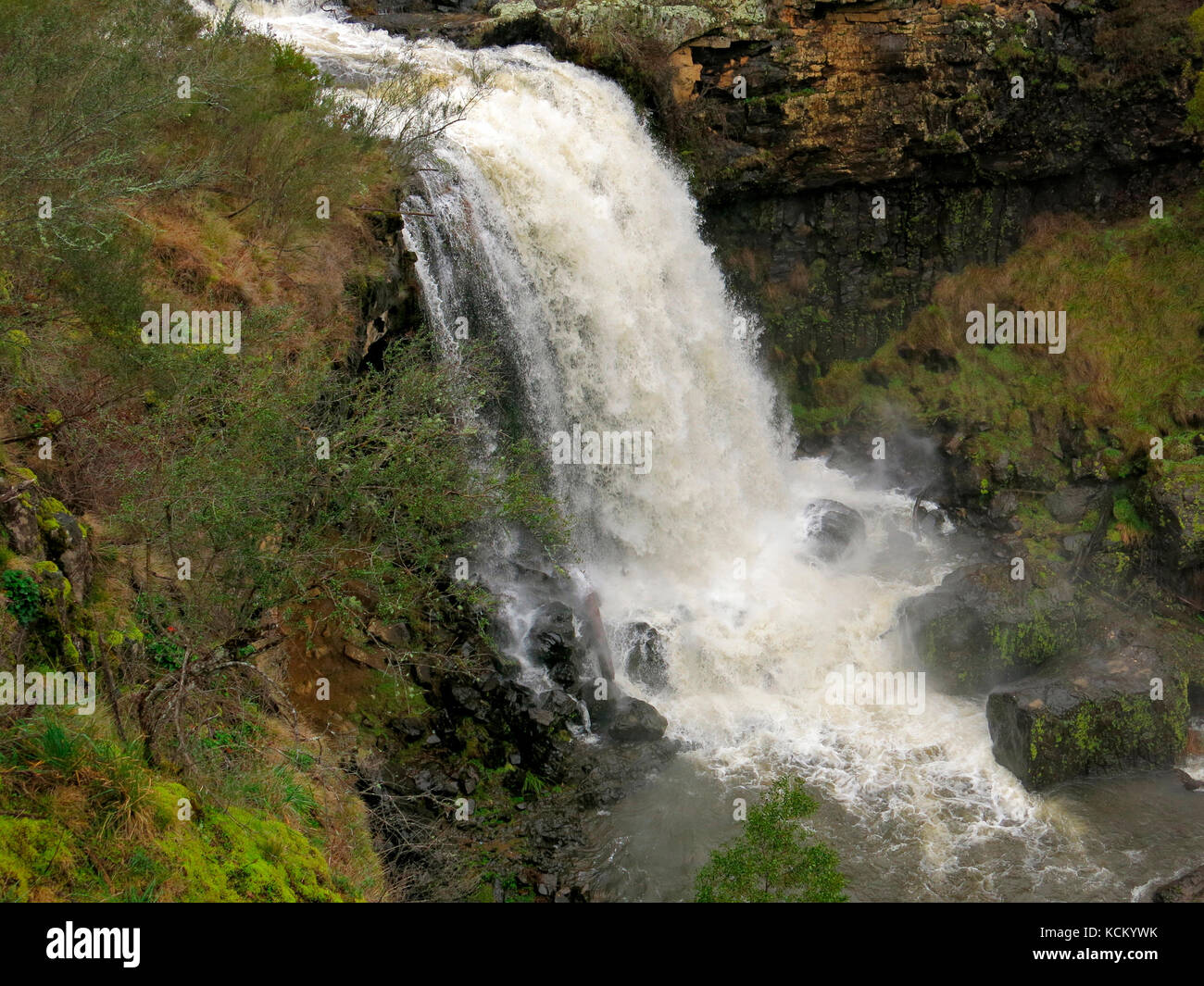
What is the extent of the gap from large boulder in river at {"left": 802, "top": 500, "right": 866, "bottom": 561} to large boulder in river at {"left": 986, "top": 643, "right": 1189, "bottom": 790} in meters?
4.54

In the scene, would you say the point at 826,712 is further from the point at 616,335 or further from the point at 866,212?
the point at 866,212

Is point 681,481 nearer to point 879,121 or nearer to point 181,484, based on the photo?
point 879,121

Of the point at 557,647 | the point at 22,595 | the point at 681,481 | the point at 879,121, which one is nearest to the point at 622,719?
the point at 557,647

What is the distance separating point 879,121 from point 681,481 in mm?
9111

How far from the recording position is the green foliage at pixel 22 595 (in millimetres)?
5609

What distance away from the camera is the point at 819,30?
1862 centimetres

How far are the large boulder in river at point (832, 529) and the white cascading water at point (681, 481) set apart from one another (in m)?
0.22

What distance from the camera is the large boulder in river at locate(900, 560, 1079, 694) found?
14.5m

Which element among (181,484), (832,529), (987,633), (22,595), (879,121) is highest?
(879,121)

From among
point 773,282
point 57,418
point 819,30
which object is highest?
point 819,30

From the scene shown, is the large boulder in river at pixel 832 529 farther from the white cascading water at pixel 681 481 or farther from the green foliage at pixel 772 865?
the green foliage at pixel 772 865

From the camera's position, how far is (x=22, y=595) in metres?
5.67
